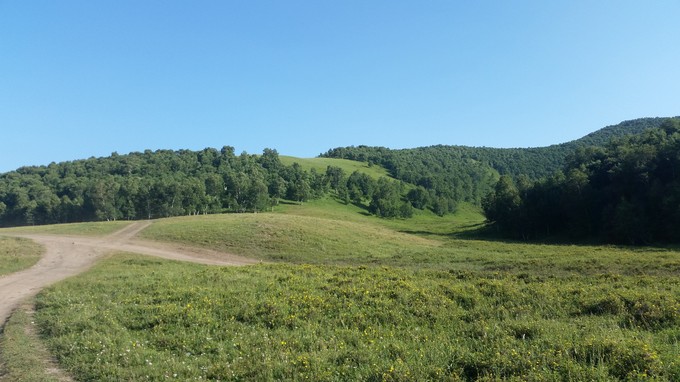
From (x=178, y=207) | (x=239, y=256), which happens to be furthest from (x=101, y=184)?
(x=239, y=256)

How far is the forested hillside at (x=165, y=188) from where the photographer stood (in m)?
102

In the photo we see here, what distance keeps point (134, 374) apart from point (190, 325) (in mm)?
3396

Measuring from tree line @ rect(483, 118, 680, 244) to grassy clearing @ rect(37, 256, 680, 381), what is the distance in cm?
4663

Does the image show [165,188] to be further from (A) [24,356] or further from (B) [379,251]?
(A) [24,356]

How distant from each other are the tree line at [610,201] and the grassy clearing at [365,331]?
46629 mm

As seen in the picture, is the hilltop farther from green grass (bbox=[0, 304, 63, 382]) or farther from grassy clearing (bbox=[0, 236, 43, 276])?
green grass (bbox=[0, 304, 63, 382])

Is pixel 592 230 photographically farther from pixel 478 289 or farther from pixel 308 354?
pixel 308 354

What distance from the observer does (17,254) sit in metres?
30.5

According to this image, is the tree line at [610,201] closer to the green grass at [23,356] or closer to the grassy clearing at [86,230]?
the grassy clearing at [86,230]

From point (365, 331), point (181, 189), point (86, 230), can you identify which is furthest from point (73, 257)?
point (181, 189)

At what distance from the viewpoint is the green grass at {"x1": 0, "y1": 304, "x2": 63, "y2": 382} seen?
833 cm

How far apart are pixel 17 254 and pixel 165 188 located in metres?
69.7

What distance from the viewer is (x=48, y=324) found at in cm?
1232

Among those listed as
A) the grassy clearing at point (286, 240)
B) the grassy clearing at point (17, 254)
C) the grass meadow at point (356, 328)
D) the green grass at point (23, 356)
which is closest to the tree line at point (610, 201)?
the grassy clearing at point (286, 240)
